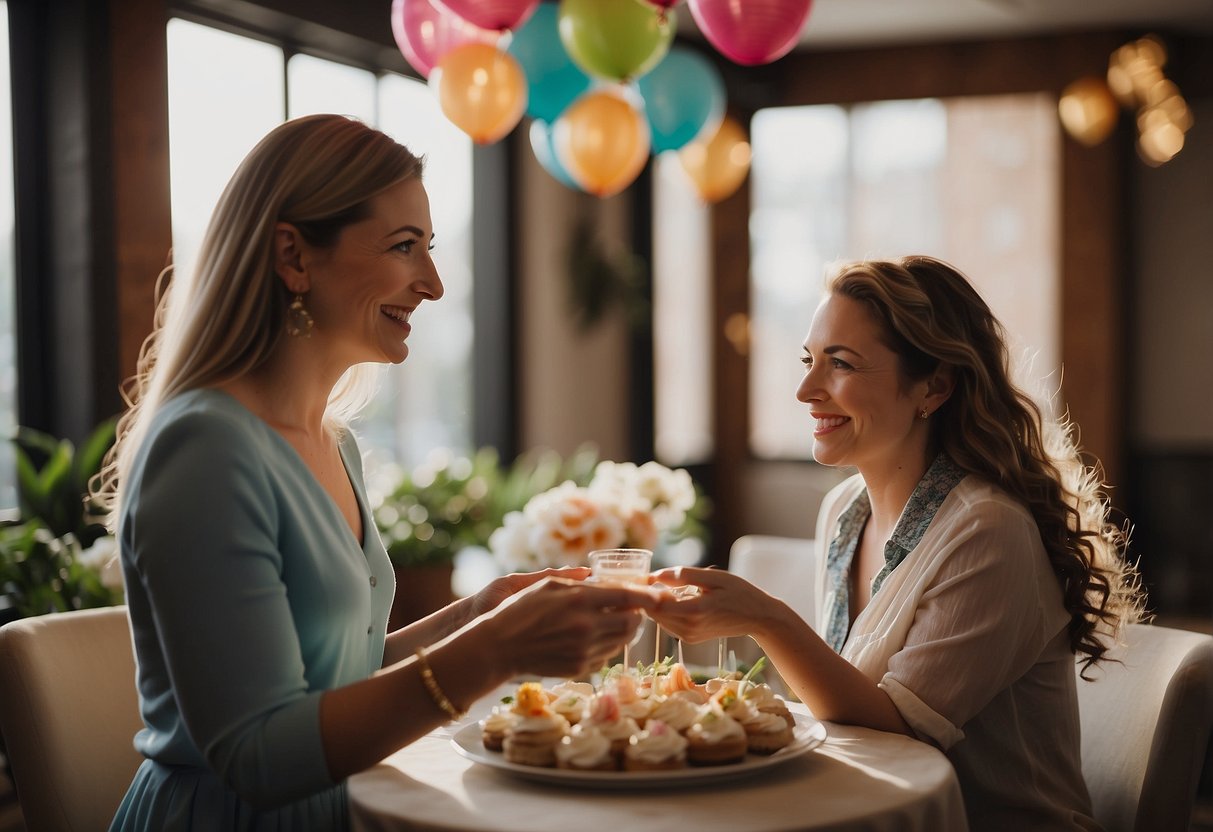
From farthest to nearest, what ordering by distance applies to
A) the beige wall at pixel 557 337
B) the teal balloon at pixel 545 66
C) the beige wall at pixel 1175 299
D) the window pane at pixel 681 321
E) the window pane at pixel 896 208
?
1. the window pane at pixel 681 321
2. the window pane at pixel 896 208
3. the beige wall at pixel 1175 299
4. the beige wall at pixel 557 337
5. the teal balloon at pixel 545 66

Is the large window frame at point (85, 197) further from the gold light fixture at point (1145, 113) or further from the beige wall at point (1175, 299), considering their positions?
the beige wall at point (1175, 299)

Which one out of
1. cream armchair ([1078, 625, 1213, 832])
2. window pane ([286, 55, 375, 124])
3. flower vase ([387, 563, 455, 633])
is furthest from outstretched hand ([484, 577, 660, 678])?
window pane ([286, 55, 375, 124])

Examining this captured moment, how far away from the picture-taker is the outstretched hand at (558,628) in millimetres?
1448

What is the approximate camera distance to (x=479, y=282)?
19.4 ft

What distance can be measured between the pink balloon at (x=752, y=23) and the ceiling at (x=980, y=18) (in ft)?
9.70

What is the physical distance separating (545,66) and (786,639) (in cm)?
270

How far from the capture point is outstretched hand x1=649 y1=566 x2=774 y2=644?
1674mm

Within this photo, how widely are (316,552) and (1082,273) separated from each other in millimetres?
5963

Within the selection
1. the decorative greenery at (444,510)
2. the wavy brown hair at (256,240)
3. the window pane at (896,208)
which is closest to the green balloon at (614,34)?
the decorative greenery at (444,510)

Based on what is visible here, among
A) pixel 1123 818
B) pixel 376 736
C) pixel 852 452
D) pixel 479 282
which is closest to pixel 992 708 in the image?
pixel 1123 818

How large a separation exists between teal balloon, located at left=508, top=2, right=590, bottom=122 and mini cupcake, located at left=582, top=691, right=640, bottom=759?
9.18 feet

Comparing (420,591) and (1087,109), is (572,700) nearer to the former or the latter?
(420,591)

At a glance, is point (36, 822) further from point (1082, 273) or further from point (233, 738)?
point (1082, 273)

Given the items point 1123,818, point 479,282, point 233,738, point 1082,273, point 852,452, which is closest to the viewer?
point 233,738
